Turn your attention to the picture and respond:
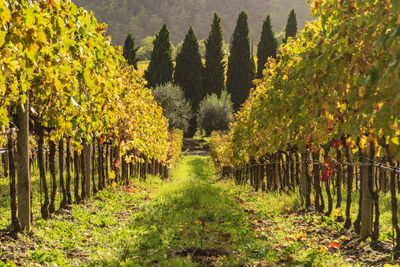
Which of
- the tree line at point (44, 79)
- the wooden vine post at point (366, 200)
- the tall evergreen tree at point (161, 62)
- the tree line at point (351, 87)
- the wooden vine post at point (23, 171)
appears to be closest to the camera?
the tree line at point (351, 87)

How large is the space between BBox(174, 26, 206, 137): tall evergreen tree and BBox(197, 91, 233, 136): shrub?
141 inches

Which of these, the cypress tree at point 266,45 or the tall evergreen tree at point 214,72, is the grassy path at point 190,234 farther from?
the cypress tree at point 266,45

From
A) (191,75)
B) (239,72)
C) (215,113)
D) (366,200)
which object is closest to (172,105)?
(215,113)

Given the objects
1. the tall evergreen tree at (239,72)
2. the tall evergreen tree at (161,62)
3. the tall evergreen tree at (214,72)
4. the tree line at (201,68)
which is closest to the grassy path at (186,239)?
the tree line at (201,68)

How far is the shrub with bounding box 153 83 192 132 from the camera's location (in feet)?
153

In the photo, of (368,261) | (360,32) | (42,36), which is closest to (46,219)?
(42,36)

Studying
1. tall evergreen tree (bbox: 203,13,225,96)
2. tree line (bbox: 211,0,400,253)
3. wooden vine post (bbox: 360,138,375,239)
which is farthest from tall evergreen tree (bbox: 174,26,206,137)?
wooden vine post (bbox: 360,138,375,239)

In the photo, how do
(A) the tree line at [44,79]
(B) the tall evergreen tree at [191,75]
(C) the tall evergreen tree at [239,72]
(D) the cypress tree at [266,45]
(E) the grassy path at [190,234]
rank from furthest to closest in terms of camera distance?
(D) the cypress tree at [266,45], (C) the tall evergreen tree at [239,72], (B) the tall evergreen tree at [191,75], (E) the grassy path at [190,234], (A) the tree line at [44,79]

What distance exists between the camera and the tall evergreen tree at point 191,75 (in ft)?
181

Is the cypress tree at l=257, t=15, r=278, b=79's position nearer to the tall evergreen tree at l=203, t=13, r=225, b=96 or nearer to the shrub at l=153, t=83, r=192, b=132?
the tall evergreen tree at l=203, t=13, r=225, b=96

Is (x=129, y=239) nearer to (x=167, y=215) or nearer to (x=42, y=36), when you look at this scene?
(x=167, y=215)

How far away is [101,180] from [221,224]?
5.78 m

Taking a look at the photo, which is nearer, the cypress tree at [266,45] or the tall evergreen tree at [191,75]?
the tall evergreen tree at [191,75]

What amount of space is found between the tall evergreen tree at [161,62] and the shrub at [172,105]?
581 centimetres
